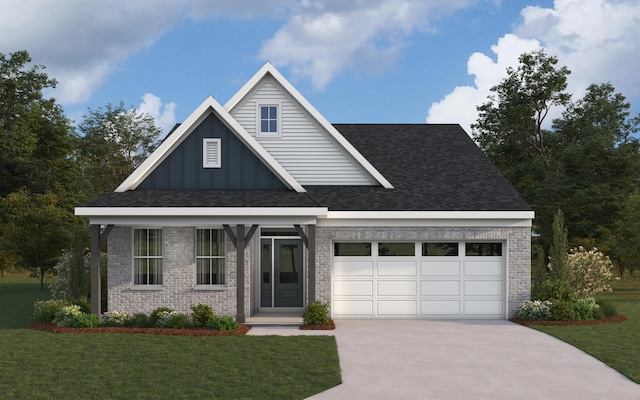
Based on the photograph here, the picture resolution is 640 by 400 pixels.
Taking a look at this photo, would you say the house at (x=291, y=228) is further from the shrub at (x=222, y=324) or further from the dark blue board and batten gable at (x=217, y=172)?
the shrub at (x=222, y=324)

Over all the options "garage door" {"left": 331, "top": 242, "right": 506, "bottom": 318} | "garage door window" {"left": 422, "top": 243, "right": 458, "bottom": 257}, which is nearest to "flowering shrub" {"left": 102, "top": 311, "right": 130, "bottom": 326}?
"garage door" {"left": 331, "top": 242, "right": 506, "bottom": 318}

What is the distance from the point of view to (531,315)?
1991 cm

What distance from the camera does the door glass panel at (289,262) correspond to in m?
21.9

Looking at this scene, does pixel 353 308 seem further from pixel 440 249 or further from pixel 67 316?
pixel 67 316

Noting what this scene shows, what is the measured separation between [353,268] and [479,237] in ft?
13.9

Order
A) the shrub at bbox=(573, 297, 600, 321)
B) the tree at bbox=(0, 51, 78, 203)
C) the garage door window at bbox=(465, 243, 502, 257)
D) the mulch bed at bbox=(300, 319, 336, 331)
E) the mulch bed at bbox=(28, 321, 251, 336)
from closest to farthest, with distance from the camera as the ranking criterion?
the mulch bed at bbox=(28, 321, 251, 336) → the mulch bed at bbox=(300, 319, 336, 331) → the shrub at bbox=(573, 297, 600, 321) → the garage door window at bbox=(465, 243, 502, 257) → the tree at bbox=(0, 51, 78, 203)

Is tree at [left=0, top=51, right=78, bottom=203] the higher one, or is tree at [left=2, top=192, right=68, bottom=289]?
tree at [left=0, top=51, right=78, bottom=203]

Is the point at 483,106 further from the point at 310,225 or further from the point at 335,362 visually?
the point at 335,362

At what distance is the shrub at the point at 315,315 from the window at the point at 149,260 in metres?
4.95

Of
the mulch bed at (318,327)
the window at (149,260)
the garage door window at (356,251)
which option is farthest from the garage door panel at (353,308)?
the window at (149,260)

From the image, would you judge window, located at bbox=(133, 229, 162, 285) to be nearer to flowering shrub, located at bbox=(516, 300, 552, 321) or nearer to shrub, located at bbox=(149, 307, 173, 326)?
shrub, located at bbox=(149, 307, 173, 326)

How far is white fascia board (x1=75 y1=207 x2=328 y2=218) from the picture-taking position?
18500 millimetres

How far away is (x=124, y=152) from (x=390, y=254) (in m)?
47.6

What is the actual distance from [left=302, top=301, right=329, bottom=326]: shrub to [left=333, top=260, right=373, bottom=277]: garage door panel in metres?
2.22
